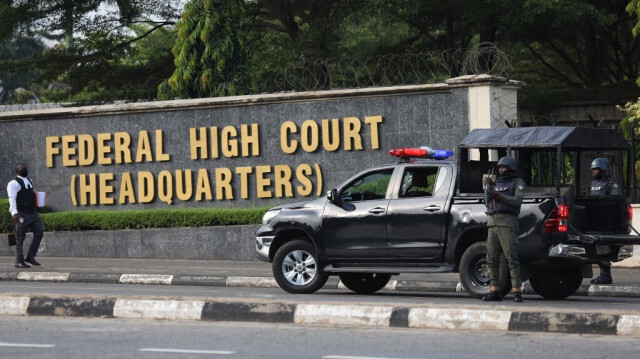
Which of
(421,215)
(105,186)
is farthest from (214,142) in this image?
(421,215)

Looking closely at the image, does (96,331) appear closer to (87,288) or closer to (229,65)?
(87,288)

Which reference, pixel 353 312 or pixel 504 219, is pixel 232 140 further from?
pixel 353 312

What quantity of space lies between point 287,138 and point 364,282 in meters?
7.16

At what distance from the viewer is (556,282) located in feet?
49.6

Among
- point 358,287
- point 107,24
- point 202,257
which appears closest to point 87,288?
point 358,287

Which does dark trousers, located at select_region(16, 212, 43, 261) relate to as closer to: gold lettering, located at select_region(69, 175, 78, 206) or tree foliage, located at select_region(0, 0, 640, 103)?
gold lettering, located at select_region(69, 175, 78, 206)

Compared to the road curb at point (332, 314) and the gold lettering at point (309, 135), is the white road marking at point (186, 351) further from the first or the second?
the gold lettering at point (309, 135)

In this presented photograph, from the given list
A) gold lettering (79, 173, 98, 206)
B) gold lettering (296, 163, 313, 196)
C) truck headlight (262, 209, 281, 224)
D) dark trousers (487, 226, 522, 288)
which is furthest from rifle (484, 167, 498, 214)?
gold lettering (79, 173, 98, 206)

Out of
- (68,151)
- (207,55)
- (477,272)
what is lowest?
(477,272)

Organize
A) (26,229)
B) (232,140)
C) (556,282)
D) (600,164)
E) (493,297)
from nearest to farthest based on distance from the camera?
(493,297), (556,282), (600,164), (26,229), (232,140)

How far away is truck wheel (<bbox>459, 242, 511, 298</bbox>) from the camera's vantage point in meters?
14.3

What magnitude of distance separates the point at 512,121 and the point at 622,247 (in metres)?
6.67

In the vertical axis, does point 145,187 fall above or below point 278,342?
A: above

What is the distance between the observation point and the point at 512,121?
830 inches
